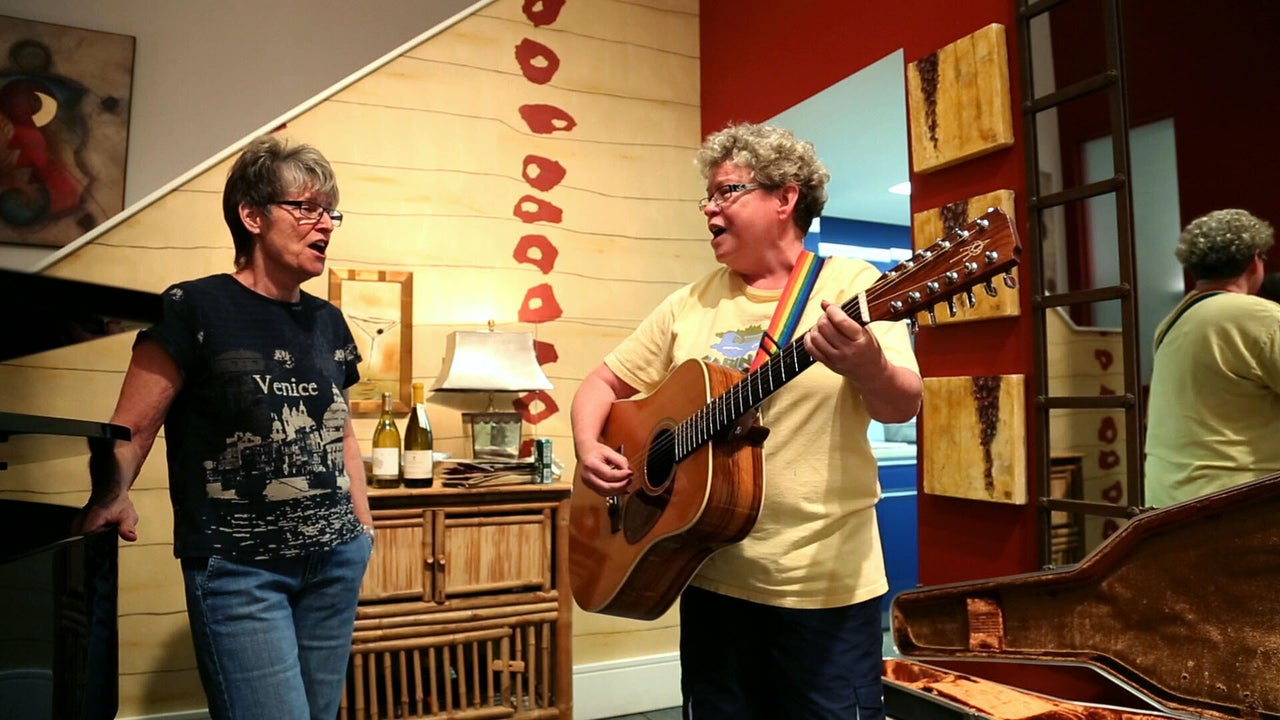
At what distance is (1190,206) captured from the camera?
1.58m

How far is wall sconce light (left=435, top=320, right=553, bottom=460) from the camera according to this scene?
2770 mm

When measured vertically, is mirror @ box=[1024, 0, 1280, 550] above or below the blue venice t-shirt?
above

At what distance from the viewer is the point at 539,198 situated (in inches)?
126

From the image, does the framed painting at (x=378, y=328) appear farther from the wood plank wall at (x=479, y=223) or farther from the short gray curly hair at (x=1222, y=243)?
the short gray curly hair at (x=1222, y=243)

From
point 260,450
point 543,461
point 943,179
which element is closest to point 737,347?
point 260,450

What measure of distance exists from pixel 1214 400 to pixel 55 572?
1861 millimetres

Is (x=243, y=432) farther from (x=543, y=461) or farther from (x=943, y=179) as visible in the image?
(x=943, y=179)

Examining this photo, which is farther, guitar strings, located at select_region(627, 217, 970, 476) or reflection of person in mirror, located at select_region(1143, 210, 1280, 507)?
reflection of person in mirror, located at select_region(1143, 210, 1280, 507)

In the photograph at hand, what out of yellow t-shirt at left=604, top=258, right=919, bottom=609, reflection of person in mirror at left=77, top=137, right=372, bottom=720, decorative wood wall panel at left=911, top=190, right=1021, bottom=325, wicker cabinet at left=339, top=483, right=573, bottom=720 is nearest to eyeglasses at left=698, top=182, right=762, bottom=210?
yellow t-shirt at left=604, top=258, right=919, bottom=609

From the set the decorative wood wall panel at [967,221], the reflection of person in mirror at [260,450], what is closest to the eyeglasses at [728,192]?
the decorative wood wall panel at [967,221]

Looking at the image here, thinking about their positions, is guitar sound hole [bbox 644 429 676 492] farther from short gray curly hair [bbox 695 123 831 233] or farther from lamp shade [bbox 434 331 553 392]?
lamp shade [bbox 434 331 553 392]

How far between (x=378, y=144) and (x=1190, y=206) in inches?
101

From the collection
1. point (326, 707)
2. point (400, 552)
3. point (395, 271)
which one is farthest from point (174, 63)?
point (326, 707)

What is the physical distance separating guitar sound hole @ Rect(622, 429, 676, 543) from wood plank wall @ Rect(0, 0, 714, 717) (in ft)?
5.12
